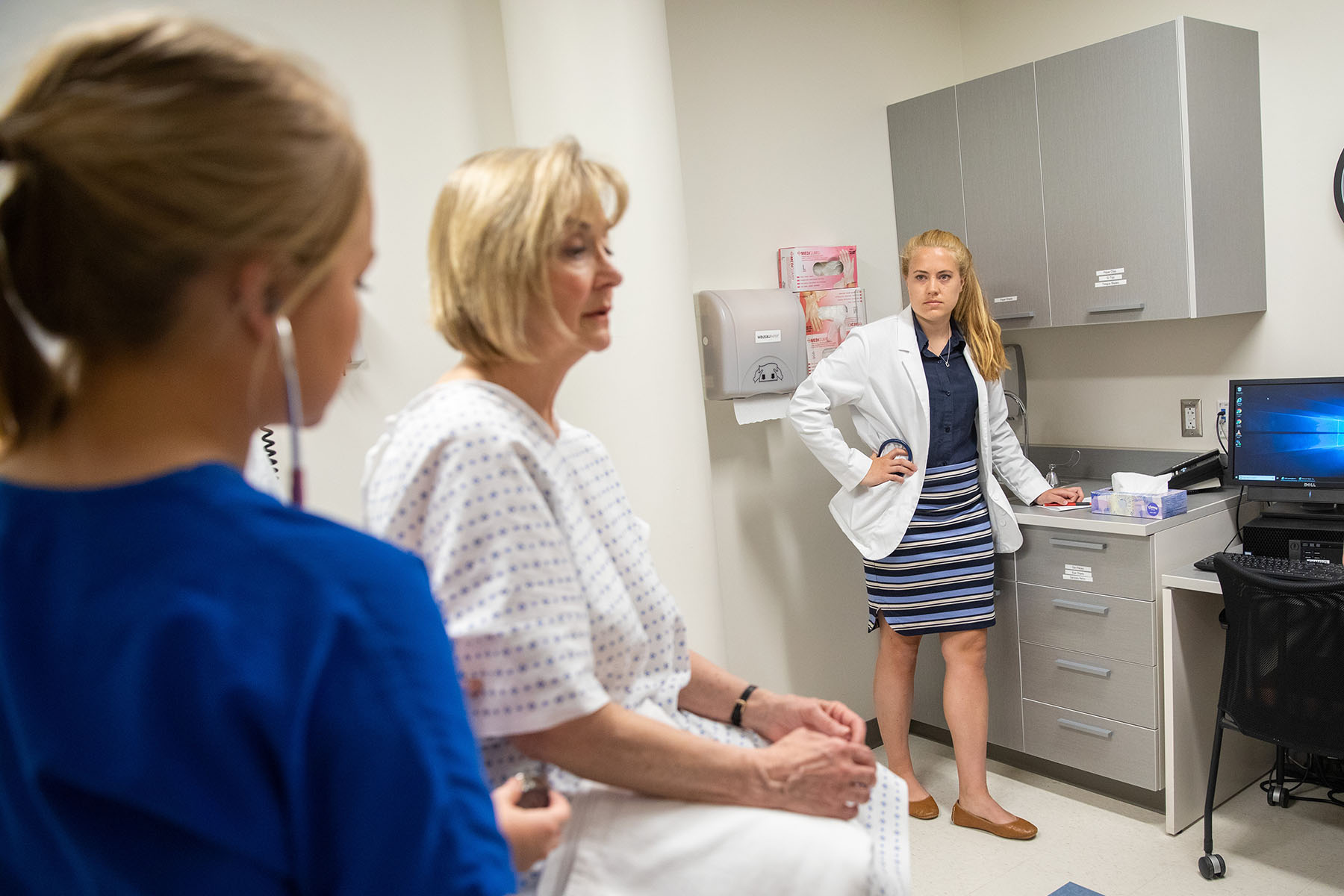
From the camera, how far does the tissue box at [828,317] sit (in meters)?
3.52

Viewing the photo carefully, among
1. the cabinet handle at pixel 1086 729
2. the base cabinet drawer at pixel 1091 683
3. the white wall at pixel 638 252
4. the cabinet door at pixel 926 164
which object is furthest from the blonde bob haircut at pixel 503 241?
the cabinet door at pixel 926 164

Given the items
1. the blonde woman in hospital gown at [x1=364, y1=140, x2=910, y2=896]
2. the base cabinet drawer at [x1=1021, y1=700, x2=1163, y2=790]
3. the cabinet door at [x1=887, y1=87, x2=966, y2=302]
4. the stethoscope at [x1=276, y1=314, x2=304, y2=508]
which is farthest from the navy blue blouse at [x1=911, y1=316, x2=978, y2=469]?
the stethoscope at [x1=276, y1=314, x2=304, y2=508]

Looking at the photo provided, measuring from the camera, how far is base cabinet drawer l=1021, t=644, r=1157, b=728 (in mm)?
2945

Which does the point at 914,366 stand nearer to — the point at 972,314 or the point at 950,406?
the point at 950,406

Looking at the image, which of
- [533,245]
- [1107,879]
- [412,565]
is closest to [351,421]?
[533,245]

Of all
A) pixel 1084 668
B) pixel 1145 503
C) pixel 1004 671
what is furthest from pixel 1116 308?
pixel 1004 671

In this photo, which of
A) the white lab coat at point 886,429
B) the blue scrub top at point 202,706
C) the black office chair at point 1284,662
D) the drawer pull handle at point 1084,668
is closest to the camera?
the blue scrub top at point 202,706

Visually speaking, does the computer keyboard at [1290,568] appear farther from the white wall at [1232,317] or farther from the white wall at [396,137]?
the white wall at [396,137]

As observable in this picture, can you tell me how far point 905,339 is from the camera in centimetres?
316

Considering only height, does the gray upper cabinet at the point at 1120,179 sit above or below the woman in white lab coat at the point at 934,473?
above

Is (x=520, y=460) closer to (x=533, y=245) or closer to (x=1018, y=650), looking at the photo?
(x=533, y=245)

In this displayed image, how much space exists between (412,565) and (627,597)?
0.55 metres

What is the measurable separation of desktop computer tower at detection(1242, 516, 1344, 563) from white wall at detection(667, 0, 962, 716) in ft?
4.35

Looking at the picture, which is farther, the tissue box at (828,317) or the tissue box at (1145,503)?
the tissue box at (828,317)
